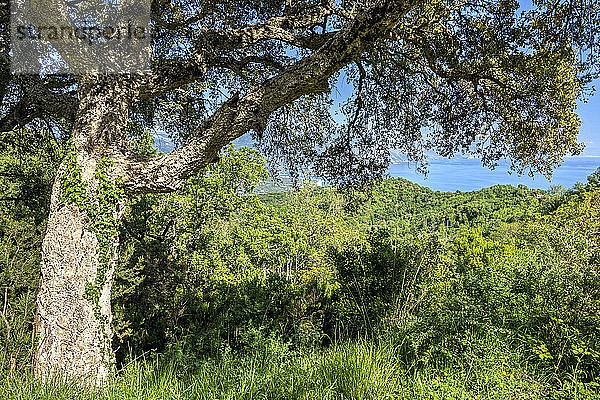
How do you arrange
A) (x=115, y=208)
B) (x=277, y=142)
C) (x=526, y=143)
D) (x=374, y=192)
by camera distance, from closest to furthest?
1. (x=115, y=208)
2. (x=526, y=143)
3. (x=277, y=142)
4. (x=374, y=192)

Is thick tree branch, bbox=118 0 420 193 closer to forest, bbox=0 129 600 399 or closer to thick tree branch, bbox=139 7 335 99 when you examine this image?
thick tree branch, bbox=139 7 335 99

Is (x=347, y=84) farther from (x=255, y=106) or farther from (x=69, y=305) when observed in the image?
(x=69, y=305)

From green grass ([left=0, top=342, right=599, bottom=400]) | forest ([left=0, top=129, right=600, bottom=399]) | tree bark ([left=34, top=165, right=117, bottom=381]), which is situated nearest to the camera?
green grass ([left=0, top=342, right=599, bottom=400])

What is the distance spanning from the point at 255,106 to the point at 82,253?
6.94 ft

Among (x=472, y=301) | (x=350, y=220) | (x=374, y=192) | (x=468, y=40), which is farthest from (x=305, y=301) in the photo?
(x=350, y=220)

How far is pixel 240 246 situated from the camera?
39.3 ft

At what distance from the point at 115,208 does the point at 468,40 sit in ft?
15.9

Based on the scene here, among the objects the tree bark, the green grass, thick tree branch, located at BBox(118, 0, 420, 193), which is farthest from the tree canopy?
A: the green grass

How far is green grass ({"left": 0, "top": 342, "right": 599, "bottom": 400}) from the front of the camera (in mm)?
2180

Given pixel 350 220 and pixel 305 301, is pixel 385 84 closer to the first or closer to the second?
pixel 305 301

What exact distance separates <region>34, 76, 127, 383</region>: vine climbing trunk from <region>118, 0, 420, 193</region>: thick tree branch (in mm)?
247

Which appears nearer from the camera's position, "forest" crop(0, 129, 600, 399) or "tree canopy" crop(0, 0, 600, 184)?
"forest" crop(0, 129, 600, 399)

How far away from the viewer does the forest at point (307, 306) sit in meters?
2.60

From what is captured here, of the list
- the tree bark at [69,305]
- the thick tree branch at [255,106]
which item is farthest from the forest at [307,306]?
the thick tree branch at [255,106]
